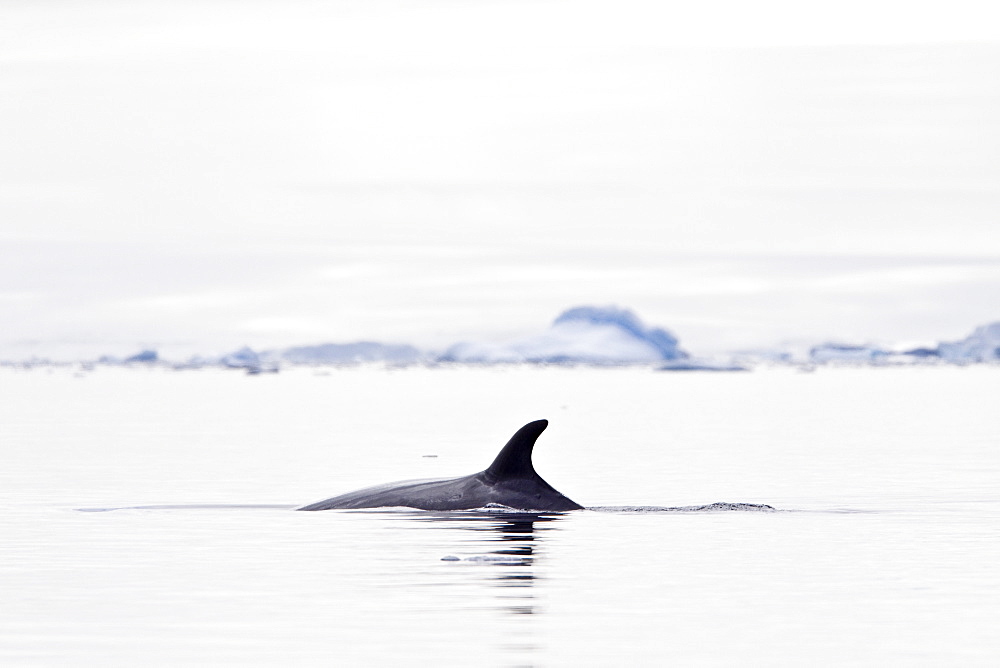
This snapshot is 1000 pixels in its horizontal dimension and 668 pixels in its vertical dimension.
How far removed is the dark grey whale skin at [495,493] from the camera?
24.5m

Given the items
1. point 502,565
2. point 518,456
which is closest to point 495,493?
point 518,456

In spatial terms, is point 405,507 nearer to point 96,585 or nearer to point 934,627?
point 96,585

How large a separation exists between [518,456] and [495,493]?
2.42ft

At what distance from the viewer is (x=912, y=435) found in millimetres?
55844

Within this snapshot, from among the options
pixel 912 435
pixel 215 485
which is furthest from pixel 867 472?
pixel 912 435

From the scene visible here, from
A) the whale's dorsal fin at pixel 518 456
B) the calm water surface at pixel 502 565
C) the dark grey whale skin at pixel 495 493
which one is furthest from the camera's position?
the dark grey whale skin at pixel 495 493

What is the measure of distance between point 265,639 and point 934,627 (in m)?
5.64

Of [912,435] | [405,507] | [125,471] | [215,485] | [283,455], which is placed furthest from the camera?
[912,435]

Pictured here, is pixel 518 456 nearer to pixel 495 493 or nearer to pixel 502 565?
pixel 495 493

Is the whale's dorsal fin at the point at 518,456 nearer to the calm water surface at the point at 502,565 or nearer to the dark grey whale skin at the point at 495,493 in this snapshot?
the dark grey whale skin at the point at 495,493

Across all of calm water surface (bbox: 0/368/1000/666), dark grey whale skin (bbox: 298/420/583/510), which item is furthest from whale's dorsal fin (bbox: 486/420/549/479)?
calm water surface (bbox: 0/368/1000/666)

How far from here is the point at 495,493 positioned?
80.6 feet

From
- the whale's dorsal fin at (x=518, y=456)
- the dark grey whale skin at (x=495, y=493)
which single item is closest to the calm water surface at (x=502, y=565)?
the dark grey whale skin at (x=495, y=493)

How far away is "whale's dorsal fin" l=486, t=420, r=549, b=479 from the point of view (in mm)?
23641
